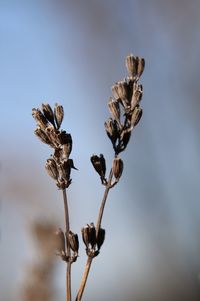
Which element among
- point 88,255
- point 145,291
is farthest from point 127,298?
point 88,255

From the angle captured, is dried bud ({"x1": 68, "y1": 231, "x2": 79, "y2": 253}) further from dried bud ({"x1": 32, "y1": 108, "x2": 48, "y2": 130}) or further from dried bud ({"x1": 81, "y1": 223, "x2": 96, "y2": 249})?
dried bud ({"x1": 32, "y1": 108, "x2": 48, "y2": 130})

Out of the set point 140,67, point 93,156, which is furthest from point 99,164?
point 140,67

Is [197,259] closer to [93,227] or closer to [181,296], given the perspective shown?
[181,296]

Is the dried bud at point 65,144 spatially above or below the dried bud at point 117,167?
above

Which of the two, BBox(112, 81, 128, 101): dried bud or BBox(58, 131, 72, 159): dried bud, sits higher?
BBox(112, 81, 128, 101): dried bud

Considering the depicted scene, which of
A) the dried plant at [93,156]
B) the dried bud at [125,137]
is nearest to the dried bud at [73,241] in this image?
the dried plant at [93,156]

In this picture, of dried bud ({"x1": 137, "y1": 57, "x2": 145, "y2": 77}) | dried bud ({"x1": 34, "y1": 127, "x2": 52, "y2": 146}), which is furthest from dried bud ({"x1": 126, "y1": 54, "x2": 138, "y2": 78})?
dried bud ({"x1": 34, "y1": 127, "x2": 52, "y2": 146})

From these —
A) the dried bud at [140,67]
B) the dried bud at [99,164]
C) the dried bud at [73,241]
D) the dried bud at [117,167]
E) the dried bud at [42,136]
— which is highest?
the dried bud at [140,67]

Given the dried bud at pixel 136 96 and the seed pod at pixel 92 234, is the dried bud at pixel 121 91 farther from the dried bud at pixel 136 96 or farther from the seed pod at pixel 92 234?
the seed pod at pixel 92 234
